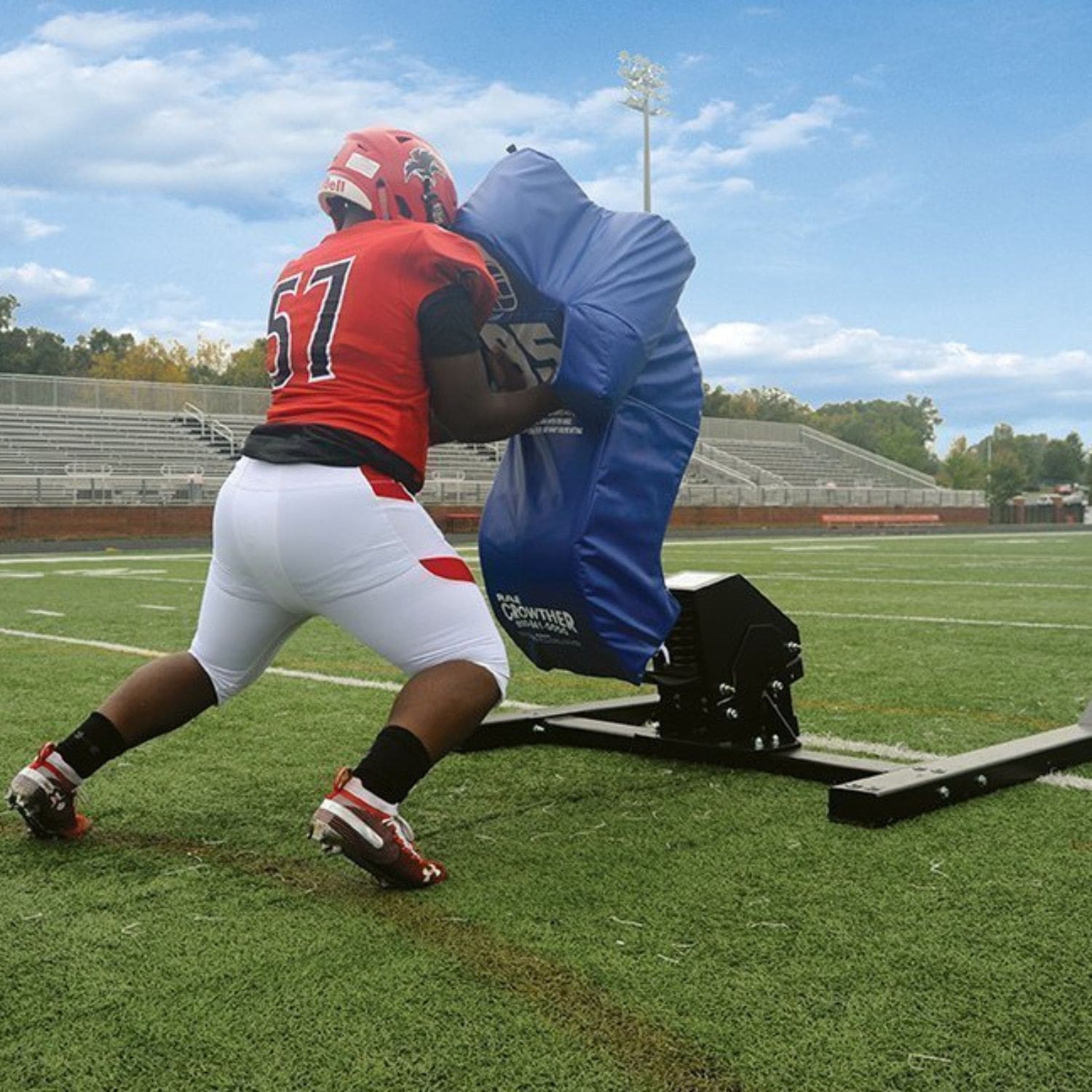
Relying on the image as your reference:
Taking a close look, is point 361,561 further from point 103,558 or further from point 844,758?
point 103,558

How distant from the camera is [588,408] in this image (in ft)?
10.1

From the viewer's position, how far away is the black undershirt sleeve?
287cm

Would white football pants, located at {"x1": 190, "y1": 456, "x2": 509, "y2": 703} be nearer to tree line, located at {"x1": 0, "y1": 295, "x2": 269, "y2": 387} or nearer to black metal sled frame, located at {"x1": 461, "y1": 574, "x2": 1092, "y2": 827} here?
black metal sled frame, located at {"x1": 461, "y1": 574, "x2": 1092, "y2": 827}

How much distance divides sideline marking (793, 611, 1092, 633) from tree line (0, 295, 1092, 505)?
893 inches

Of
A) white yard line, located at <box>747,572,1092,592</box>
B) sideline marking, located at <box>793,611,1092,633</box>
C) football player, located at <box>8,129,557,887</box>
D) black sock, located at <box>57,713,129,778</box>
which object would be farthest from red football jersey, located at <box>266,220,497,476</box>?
white yard line, located at <box>747,572,1092,592</box>

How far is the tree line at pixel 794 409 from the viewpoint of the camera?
65.8m

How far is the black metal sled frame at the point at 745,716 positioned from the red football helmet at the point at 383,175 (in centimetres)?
149

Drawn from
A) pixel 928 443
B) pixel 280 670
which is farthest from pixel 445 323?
pixel 928 443

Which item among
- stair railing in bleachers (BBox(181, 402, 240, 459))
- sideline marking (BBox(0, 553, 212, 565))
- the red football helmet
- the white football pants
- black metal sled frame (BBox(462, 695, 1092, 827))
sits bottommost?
sideline marking (BBox(0, 553, 212, 565))

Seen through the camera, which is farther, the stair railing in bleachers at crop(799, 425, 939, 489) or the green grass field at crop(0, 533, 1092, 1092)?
the stair railing in bleachers at crop(799, 425, 939, 489)

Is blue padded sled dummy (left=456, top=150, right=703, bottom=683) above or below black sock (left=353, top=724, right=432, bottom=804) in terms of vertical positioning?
above

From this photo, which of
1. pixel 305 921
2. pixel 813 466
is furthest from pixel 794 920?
pixel 813 466

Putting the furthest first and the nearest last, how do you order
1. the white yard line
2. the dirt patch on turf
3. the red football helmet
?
the white yard line < the red football helmet < the dirt patch on turf

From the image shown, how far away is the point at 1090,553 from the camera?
20.6m
